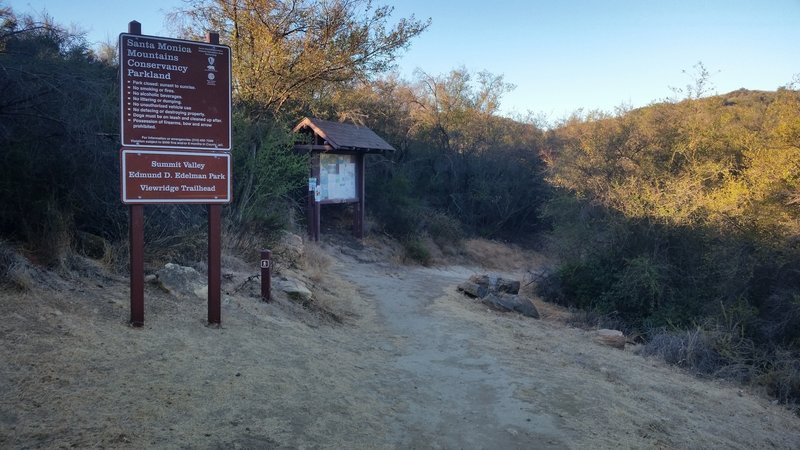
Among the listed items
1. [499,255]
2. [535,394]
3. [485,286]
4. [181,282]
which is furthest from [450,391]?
[499,255]

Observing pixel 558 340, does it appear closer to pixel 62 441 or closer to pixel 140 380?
pixel 140 380

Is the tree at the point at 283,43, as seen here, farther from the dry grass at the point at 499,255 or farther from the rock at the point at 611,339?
the dry grass at the point at 499,255

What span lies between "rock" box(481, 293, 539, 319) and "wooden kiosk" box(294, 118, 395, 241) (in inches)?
321

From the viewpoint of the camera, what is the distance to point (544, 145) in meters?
34.6

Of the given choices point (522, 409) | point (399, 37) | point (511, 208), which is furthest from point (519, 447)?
point (511, 208)

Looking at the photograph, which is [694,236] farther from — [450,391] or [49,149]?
[49,149]

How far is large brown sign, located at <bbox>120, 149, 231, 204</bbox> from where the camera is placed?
6.30m

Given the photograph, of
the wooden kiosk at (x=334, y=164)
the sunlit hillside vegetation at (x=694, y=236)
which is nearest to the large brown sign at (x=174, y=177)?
the sunlit hillside vegetation at (x=694, y=236)

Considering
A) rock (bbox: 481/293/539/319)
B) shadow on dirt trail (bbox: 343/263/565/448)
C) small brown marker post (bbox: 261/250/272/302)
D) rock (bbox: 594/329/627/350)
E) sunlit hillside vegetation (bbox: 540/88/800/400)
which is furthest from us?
rock (bbox: 481/293/539/319)

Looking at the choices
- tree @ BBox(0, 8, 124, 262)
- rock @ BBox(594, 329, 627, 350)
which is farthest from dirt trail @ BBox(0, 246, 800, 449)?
Result: rock @ BBox(594, 329, 627, 350)

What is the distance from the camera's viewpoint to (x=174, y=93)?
21.5 feet

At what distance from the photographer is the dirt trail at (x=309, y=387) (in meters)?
4.31

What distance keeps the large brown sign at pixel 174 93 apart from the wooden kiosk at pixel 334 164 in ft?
39.1

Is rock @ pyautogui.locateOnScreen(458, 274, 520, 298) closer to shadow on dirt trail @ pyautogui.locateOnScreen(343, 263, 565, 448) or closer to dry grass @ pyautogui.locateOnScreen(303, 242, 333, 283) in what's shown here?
shadow on dirt trail @ pyautogui.locateOnScreen(343, 263, 565, 448)
